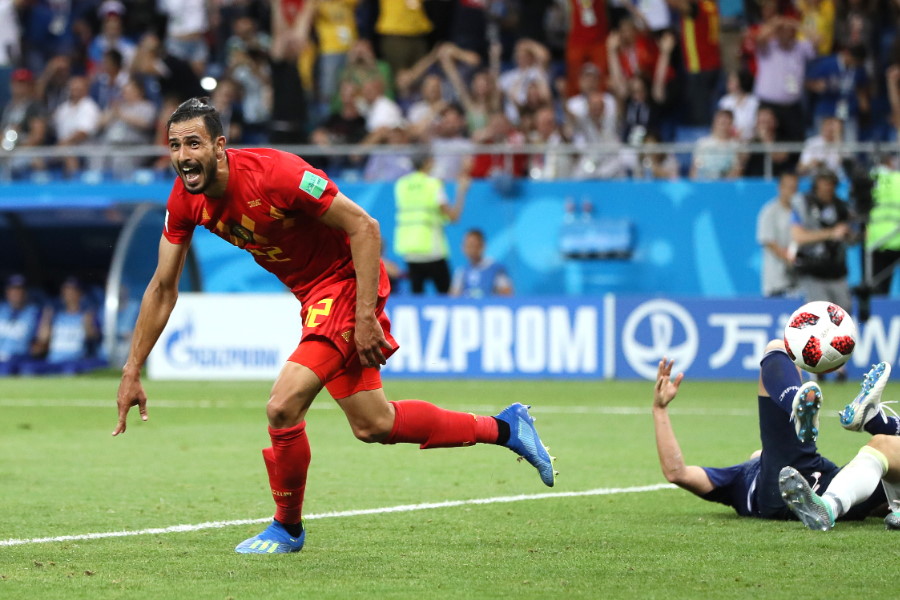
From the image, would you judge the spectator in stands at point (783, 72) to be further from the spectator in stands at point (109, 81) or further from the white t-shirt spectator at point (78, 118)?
the white t-shirt spectator at point (78, 118)

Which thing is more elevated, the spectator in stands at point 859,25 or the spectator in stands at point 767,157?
the spectator in stands at point 859,25

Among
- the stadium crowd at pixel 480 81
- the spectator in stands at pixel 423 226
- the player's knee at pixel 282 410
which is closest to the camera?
the player's knee at pixel 282 410

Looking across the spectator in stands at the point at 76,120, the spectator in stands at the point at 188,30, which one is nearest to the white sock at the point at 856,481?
the spectator in stands at the point at 76,120

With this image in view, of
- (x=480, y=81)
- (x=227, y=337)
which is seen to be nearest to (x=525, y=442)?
(x=227, y=337)

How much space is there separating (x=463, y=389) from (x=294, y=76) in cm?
637

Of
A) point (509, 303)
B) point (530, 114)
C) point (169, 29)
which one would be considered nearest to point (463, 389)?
point (509, 303)

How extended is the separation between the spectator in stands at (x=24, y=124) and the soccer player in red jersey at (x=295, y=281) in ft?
50.1

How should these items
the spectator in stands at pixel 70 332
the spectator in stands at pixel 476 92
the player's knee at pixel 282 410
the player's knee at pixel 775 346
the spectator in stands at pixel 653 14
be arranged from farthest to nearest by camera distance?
the spectator in stands at pixel 653 14
the spectator in stands at pixel 70 332
the spectator in stands at pixel 476 92
the player's knee at pixel 775 346
the player's knee at pixel 282 410

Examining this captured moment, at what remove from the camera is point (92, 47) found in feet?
73.6

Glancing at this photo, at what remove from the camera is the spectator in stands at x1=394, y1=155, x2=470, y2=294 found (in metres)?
17.8

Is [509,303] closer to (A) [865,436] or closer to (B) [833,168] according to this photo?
(B) [833,168]

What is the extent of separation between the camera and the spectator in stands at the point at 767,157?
17.9 meters

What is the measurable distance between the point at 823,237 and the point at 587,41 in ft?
19.3

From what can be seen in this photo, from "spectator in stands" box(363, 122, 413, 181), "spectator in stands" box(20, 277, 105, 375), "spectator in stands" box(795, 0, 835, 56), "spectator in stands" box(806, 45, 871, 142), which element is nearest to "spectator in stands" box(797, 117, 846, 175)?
"spectator in stands" box(806, 45, 871, 142)
